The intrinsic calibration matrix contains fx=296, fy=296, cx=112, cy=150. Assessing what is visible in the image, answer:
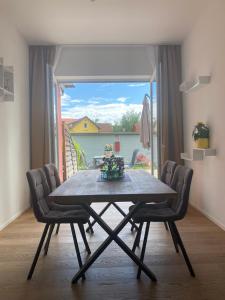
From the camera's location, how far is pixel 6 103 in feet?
12.7

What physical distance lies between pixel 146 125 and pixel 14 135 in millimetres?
2713

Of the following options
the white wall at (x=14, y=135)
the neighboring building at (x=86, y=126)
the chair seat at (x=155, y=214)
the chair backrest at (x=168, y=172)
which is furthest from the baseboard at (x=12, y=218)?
the neighboring building at (x=86, y=126)

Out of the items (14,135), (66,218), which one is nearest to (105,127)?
Answer: (14,135)

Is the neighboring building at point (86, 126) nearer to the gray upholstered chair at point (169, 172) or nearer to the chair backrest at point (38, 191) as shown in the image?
the gray upholstered chair at point (169, 172)

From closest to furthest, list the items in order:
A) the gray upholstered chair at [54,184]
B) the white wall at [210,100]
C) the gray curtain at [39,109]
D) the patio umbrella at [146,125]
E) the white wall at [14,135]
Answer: the gray upholstered chair at [54,184] < the white wall at [210,100] < the white wall at [14,135] < the gray curtain at [39,109] < the patio umbrella at [146,125]

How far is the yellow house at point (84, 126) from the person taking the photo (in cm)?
678

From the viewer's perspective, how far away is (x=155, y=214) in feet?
8.03

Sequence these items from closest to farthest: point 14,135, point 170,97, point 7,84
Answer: point 7,84 → point 14,135 → point 170,97

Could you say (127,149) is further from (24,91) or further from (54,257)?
(54,257)

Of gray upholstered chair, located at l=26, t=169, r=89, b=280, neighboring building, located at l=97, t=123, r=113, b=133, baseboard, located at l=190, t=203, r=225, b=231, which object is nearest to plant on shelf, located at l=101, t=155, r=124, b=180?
gray upholstered chair, located at l=26, t=169, r=89, b=280

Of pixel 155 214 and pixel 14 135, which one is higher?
pixel 14 135

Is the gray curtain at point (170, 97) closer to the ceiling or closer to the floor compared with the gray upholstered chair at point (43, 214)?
closer to the ceiling

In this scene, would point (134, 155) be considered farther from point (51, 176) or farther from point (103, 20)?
point (51, 176)

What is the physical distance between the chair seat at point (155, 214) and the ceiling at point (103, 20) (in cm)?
250
